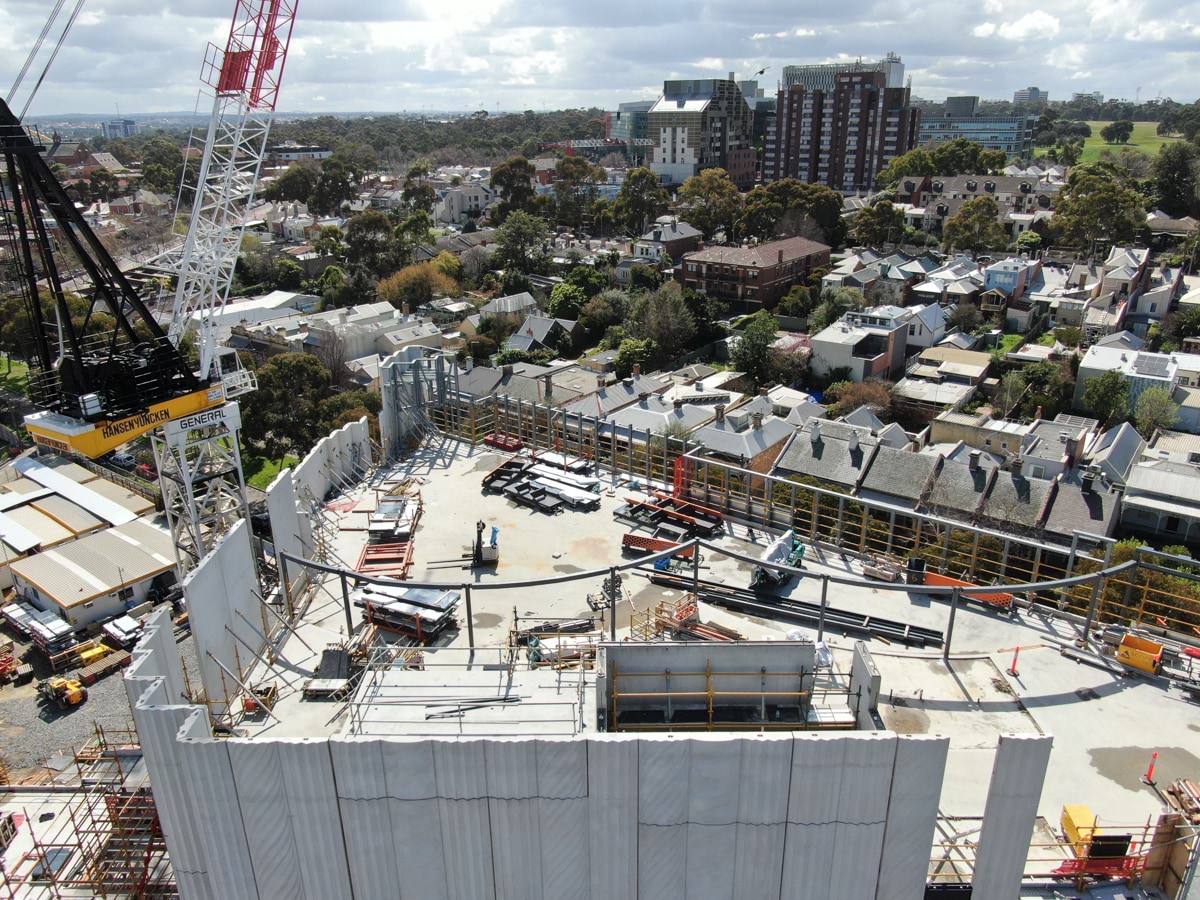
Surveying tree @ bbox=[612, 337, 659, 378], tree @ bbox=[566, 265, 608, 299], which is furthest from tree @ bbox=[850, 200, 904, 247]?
tree @ bbox=[612, 337, 659, 378]

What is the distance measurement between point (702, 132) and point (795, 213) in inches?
2179

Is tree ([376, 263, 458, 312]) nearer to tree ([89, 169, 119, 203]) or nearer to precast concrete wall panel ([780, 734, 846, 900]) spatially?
precast concrete wall panel ([780, 734, 846, 900])

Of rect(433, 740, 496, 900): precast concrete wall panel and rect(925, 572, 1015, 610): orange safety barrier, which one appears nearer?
rect(433, 740, 496, 900): precast concrete wall panel

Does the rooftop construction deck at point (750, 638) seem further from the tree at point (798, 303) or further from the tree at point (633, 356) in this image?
the tree at point (798, 303)

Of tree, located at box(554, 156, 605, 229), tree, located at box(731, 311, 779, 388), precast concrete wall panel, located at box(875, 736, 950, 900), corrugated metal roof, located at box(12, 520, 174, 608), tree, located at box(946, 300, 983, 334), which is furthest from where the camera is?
tree, located at box(554, 156, 605, 229)

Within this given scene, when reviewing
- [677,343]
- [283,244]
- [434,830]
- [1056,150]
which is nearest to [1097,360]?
[677,343]

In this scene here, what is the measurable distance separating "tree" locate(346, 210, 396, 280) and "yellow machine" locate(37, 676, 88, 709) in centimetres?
5545

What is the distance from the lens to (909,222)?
3679 inches

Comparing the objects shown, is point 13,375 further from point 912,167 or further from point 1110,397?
point 912,167

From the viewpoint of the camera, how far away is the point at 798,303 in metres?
68.8

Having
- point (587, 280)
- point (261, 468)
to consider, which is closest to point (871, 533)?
point (261, 468)

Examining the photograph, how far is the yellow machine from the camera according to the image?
94.9 ft

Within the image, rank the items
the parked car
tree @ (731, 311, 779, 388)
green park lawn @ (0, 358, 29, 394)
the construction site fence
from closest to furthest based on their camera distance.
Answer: the construction site fence
the parked car
green park lawn @ (0, 358, 29, 394)
tree @ (731, 311, 779, 388)

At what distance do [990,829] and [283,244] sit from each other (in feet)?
340
